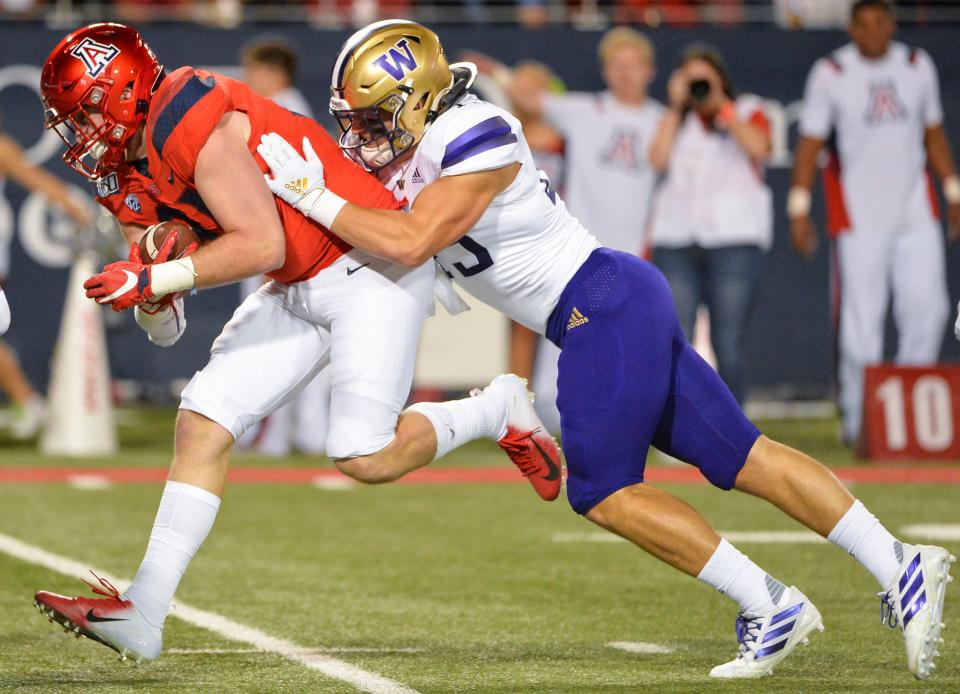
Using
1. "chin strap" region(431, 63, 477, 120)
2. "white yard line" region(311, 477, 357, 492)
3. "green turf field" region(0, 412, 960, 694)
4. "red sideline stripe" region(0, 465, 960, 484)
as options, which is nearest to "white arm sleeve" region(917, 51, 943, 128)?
"red sideline stripe" region(0, 465, 960, 484)

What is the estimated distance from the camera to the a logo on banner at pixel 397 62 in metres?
4.26

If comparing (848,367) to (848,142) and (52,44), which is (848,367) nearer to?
(848,142)

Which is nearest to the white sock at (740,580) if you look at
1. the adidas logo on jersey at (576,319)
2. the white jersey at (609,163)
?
the adidas logo on jersey at (576,319)

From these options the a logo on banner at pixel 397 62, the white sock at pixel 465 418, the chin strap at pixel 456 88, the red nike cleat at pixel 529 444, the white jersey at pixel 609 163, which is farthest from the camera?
the white jersey at pixel 609 163

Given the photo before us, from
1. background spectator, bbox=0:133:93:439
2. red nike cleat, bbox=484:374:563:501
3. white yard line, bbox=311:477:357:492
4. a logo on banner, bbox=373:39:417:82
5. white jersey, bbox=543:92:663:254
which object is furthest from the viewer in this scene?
background spectator, bbox=0:133:93:439

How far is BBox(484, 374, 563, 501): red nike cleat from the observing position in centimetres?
477

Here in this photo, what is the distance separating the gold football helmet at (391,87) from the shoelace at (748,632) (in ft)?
4.65

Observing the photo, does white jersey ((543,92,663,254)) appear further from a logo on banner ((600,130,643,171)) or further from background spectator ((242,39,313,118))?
background spectator ((242,39,313,118))

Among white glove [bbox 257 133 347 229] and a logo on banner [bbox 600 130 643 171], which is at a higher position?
white glove [bbox 257 133 347 229]

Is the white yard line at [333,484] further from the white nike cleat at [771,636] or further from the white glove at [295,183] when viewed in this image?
the white nike cleat at [771,636]

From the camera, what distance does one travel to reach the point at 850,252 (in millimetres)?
9039

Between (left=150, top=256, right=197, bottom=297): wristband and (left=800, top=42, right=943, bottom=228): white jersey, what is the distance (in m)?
5.49

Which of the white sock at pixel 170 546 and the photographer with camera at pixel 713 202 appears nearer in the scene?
the white sock at pixel 170 546

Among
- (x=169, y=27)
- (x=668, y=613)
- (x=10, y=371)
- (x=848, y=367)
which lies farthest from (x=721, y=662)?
(x=169, y=27)
